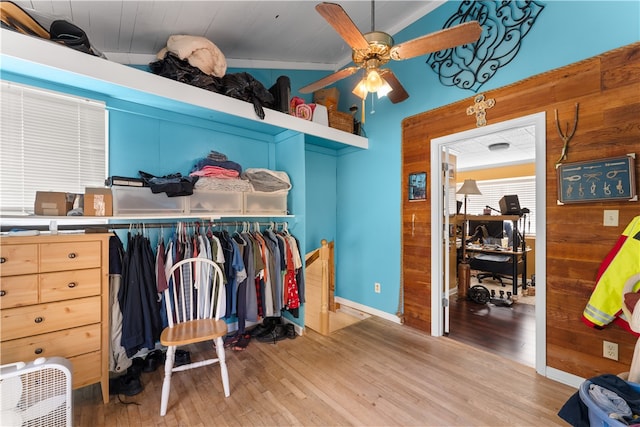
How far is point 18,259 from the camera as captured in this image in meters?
1.49

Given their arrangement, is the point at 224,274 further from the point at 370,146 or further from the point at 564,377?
the point at 564,377

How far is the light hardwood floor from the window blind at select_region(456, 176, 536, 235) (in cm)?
438

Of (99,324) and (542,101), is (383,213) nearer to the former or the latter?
(542,101)

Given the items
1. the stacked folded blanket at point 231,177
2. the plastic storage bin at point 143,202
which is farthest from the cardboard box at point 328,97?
A: the plastic storage bin at point 143,202

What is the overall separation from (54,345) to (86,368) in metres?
0.25

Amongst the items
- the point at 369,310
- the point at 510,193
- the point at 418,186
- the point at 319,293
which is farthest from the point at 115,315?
the point at 510,193

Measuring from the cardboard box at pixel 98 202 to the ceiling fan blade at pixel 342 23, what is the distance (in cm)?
185

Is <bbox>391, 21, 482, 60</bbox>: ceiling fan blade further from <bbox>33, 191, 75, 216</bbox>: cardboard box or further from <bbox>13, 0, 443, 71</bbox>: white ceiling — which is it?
<bbox>33, 191, 75, 216</bbox>: cardboard box

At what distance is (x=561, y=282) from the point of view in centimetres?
201

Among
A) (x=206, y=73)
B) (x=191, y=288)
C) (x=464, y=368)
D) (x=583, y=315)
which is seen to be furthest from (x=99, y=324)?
(x=583, y=315)

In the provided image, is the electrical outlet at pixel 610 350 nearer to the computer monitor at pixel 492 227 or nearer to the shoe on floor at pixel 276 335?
the shoe on floor at pixel 276 335

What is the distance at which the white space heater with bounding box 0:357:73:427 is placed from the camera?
1.30m

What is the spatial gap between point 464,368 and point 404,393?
676 millimetres

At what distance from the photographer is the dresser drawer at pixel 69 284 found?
157 centimetres
